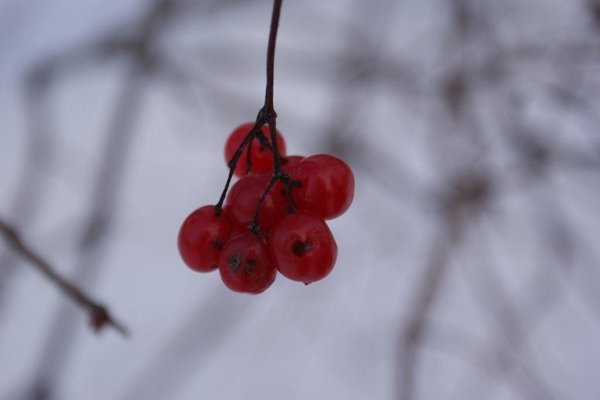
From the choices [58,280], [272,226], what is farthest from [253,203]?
[58,280]

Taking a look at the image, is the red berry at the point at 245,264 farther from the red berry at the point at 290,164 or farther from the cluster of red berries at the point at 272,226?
the red berry at the point at 290,164

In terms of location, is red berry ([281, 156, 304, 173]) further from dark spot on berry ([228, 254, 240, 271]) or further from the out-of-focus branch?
the out-of-focus branch

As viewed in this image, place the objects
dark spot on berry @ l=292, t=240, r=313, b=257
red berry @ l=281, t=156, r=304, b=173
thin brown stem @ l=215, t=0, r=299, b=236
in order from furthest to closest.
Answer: red berry @ l=281, t=156, r=304, b=173 < dark spot on berry @ l=292, t=240, r=313, b=257 < thin brown stem @ l=215, t=0, r=299, b=236

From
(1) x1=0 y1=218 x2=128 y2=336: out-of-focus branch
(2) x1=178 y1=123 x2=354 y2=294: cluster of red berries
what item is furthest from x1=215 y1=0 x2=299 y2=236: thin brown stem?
(1) x1=0 y1=218 x2=128 y2=336: out-of-focus branch

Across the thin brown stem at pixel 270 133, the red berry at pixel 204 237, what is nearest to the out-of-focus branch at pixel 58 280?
the red berry at pixel 204 237

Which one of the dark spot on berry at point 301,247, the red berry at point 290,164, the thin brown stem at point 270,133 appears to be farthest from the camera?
the red berry at point 290,164
